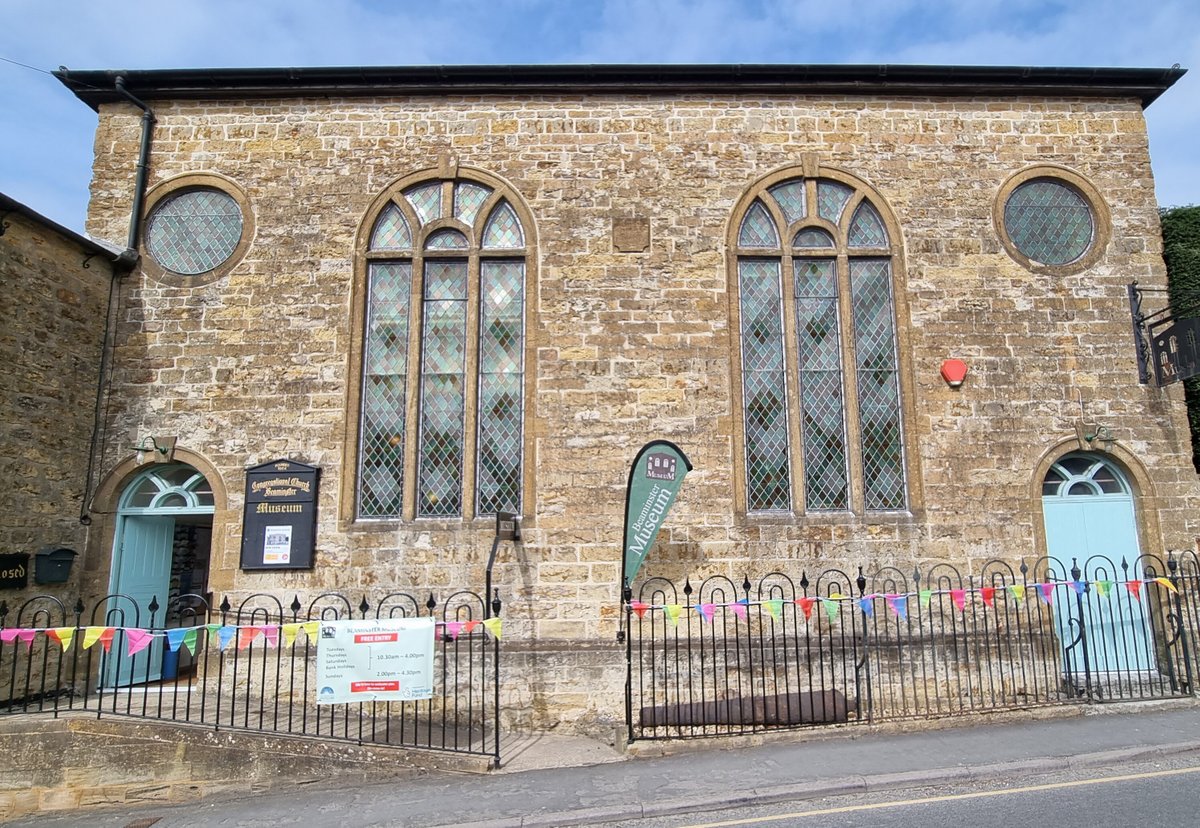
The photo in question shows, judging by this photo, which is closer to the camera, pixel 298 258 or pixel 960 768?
pixel 960 768

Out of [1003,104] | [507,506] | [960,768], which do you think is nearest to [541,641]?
[507,506]

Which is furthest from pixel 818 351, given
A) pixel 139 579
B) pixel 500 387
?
pixel 139 579

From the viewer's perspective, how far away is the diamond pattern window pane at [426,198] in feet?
30.8

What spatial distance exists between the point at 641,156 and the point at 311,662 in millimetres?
7486

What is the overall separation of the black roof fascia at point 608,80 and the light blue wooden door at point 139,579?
5.75 m

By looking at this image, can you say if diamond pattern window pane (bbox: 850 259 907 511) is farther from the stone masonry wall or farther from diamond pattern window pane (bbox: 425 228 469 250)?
the stone masonry wall

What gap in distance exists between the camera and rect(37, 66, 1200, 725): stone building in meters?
8.52

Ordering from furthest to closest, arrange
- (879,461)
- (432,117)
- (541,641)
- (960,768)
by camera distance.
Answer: (432,117), (879,461), (541,641), (960,768)

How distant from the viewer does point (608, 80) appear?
30.9 feet

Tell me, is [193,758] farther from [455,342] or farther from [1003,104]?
[1003,104]

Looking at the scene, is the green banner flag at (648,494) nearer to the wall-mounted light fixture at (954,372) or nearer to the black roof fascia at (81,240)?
the wall-mounted light fixture at (954,372)

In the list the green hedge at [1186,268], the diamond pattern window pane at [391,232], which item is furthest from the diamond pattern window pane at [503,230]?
the green hedge at [1186,268]

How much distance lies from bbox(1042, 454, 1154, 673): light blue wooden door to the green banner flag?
4877 millimetres

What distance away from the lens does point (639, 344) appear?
887 cm
